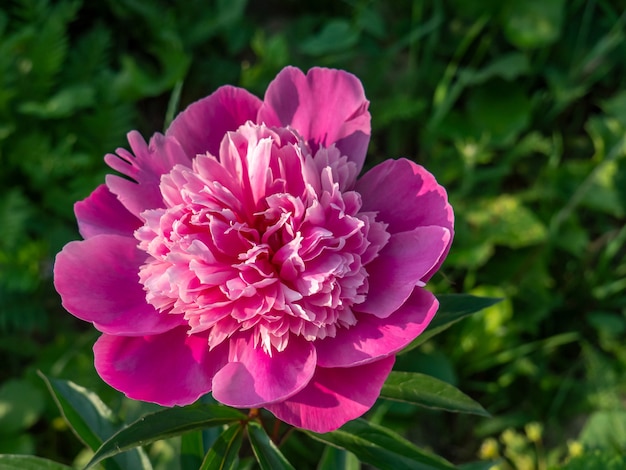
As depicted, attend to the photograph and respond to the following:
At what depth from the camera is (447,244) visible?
0.64 m

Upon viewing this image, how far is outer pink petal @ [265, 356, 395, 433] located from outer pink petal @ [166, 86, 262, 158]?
0.93 feet

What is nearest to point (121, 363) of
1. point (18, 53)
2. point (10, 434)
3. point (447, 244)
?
point (447, 244)

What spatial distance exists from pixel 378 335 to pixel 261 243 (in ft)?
0.48

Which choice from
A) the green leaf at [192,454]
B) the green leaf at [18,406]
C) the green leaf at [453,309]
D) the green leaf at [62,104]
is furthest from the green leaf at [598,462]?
the green leaf at [62,104]

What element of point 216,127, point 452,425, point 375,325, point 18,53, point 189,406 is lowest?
point 452,425

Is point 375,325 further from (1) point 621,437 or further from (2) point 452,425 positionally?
(2) point 452,425

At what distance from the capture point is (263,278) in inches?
25.8

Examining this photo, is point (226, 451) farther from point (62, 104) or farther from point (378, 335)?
point (62, 104)

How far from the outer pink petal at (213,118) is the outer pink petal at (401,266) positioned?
8.6 inches

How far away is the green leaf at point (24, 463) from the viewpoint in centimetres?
78

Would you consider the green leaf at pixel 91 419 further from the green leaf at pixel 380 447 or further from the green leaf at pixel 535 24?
the green leaf at pixel 535 24

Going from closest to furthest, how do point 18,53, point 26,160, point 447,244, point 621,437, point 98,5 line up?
point 447,244
point 621,437
point 26,160
point 18,53
point 98,5

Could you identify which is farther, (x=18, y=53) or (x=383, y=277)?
(x=18, y=53)

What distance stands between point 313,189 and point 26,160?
1.26 m
